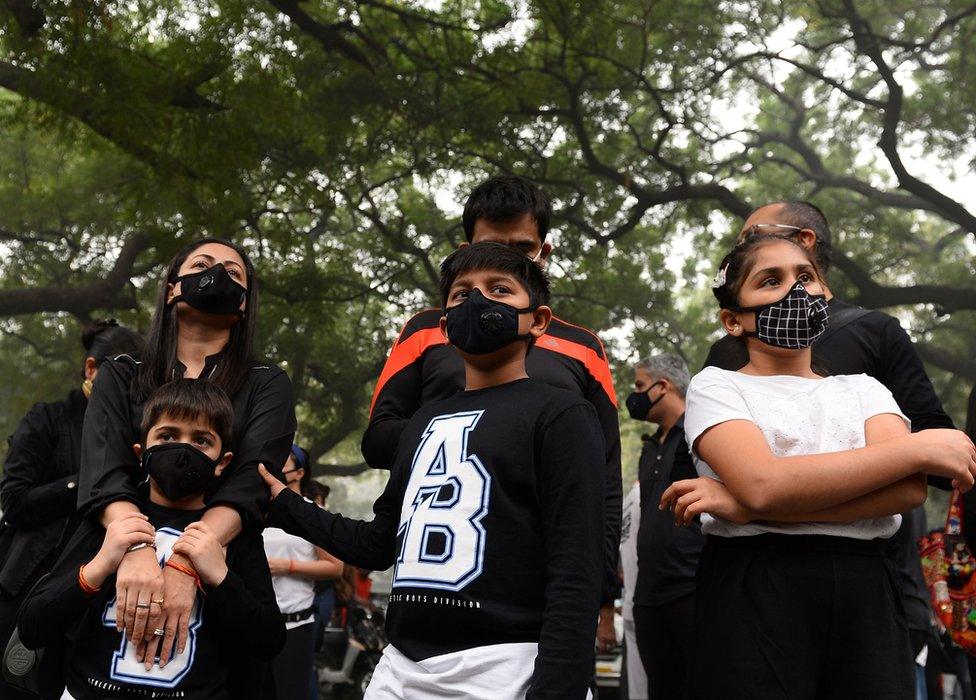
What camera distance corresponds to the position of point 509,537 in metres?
2.14

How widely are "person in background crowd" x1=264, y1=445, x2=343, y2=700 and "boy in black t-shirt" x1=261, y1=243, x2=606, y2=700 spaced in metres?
2.86

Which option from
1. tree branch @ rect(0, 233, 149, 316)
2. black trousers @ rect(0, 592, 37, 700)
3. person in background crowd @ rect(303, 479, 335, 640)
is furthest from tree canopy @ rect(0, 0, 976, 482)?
black trousers @ rect(0, 592, 37, 700)

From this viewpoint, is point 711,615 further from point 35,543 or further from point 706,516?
point 35,543

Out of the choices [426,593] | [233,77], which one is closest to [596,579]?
[426,593]

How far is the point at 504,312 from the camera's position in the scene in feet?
7.63

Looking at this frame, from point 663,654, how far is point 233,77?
7747 mm

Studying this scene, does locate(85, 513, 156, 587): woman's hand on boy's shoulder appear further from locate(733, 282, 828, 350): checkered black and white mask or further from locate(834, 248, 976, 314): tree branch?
locate(834, 248, 976, 314): tree branch

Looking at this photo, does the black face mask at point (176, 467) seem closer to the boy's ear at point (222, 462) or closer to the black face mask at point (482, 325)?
the boy's ear at point (222, 462)

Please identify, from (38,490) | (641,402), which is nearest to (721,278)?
(38,490)

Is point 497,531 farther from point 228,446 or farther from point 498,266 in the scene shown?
point 228,446

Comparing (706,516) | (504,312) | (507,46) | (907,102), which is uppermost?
(907,102)

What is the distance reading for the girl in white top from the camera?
217 centimetres

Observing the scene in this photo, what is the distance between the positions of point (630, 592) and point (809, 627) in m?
4.20

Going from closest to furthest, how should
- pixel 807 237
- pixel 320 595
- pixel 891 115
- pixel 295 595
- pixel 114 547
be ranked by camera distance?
pixel 114 547 → pixel 807 237 → pixel 295 595 → pixel 320 595 → pixel 891 115
